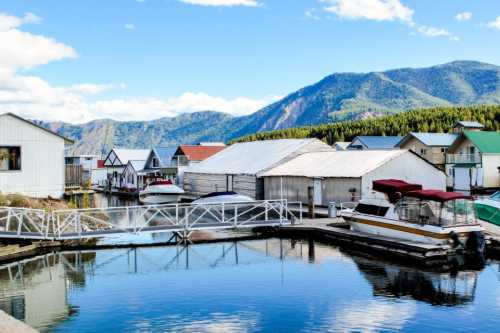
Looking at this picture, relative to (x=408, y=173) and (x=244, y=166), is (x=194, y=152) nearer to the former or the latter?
(x=244, y=166)

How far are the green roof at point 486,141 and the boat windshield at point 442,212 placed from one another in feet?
124

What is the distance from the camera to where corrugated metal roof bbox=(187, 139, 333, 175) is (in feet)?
178

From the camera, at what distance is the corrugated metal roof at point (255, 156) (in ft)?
178

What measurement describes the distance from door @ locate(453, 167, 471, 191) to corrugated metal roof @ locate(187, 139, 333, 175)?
60.9 feet

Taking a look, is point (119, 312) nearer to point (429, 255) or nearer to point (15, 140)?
point (429, 255)

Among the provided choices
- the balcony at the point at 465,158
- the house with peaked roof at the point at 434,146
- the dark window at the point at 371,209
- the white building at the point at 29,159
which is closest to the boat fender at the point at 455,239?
the dark window at the point at 371,209

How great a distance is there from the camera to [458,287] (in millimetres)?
22344

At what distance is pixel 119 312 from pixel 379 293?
9735 millimetres

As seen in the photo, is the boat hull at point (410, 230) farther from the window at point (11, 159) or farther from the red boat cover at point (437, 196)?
the window at point (11, 159)

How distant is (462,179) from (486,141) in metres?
5.12

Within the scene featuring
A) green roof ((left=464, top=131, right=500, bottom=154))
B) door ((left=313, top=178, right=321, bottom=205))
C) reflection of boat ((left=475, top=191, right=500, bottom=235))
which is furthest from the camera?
green roof ((left=464, top=131, right=500, bottom=154))

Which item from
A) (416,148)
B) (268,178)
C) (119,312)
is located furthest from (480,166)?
(119,312)

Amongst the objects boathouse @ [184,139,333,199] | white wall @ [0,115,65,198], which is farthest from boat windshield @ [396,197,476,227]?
boathouse @ [184,139,333,199]

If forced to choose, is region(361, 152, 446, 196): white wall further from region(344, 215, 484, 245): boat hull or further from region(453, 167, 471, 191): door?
region(453, 167, 471, 191): door
